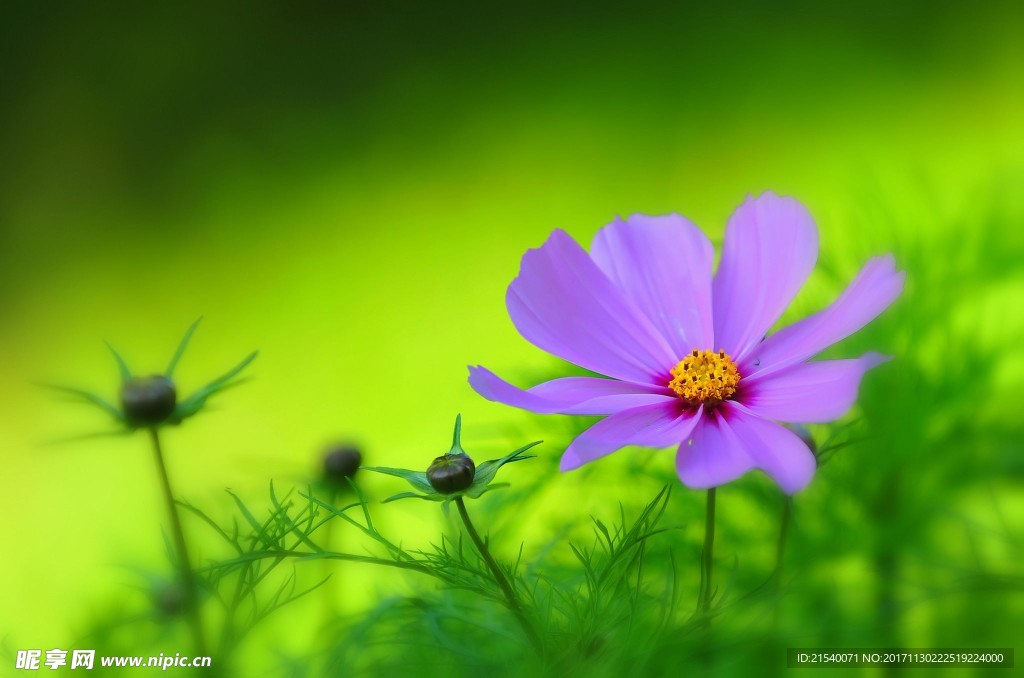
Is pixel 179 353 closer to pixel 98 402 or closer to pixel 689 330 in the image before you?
pixel 98 402

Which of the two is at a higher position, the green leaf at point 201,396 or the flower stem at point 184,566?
the green leaf at point 201,396

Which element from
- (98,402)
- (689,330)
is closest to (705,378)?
(689,330)

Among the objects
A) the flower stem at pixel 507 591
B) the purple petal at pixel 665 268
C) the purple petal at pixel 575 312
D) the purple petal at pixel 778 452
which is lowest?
the flower stem at pixel 507 591

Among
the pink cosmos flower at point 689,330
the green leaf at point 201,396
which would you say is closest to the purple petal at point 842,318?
the pink cosmos flower at point 689,330

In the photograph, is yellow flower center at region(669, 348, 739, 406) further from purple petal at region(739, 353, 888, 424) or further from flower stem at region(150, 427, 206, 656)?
flower stem at region(150, 427, 206, 656)

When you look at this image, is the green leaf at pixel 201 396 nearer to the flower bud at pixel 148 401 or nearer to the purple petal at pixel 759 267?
the flower bud at pixel 148 401

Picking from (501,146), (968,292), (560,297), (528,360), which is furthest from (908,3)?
(560,297)

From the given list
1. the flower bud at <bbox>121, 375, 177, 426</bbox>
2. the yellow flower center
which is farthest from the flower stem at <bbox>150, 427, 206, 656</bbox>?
the yellow flower center
